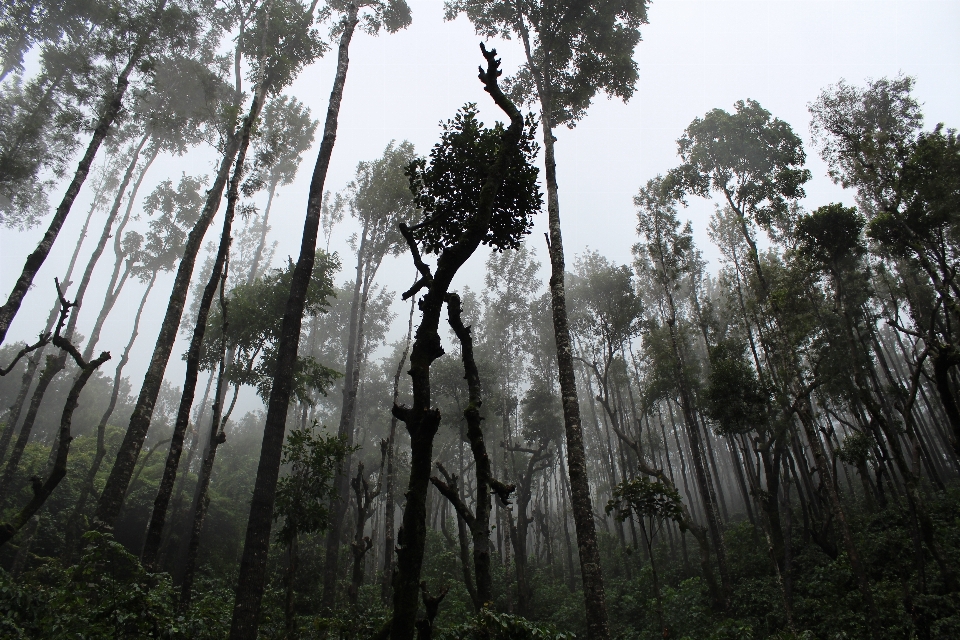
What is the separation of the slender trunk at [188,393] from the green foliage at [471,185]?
286 inches

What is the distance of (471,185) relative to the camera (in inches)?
219

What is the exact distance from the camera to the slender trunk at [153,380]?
9.01 meters

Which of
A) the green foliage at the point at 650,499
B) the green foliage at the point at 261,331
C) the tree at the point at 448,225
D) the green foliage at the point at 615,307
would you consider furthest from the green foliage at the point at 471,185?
the green foliage at the point at 615,307

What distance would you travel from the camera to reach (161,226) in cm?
2792

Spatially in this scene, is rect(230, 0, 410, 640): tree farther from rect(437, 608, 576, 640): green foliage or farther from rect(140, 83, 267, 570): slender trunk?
rect(437, 608, 576, 640): green foliage

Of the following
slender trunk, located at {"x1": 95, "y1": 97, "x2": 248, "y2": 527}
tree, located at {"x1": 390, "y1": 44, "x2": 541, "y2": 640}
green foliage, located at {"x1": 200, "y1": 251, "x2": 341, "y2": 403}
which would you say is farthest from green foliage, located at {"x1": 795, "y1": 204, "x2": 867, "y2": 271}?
slender trunk, located at {"x1": 95, "y1": 97, "x2": 248, "y2": 527}

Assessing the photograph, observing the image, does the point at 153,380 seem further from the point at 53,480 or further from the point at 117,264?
the point at 117,264

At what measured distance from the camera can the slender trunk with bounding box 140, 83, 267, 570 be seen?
8.48m

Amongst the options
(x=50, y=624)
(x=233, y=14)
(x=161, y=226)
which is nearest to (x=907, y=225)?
(x=50, y=624)

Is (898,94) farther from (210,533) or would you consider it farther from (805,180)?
(210,533)

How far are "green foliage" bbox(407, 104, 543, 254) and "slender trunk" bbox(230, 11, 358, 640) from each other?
13.2 feet

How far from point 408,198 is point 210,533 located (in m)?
21.3

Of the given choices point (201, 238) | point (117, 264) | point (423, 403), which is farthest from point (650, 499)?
point (117, 264)

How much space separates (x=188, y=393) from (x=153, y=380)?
5.96 ft
